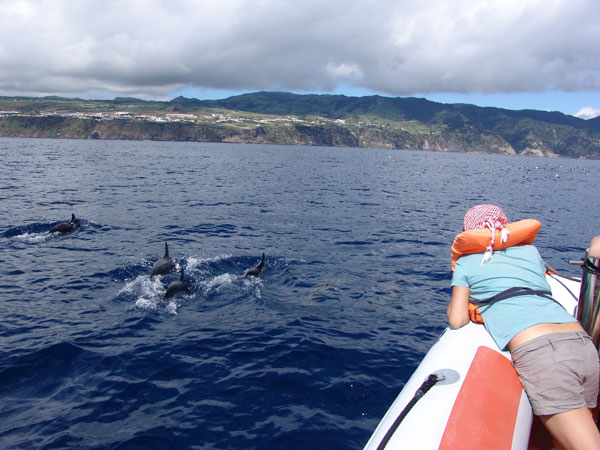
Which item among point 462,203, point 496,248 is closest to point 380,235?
point 496,248

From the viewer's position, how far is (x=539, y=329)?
425cm

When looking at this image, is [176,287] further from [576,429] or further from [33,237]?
[33,237]

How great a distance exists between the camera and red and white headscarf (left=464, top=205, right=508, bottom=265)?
16.5 feet

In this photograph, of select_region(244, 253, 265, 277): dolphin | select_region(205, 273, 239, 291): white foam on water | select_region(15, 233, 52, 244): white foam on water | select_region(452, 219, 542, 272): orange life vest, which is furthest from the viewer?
select_region(15, 233, 52, 244): white foam on water

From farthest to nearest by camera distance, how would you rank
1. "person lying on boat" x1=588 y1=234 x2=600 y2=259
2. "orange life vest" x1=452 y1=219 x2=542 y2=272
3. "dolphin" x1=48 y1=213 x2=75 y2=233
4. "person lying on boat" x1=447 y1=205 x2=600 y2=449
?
Result: "dolphin" x1=48 y1=213 x2=75 y2=233 < "orange life vest" x1=452 y1=219 x2=542 y2=272 < "person lying on boat" x1=588 y1=234 x2=600 y2=259 < "person lying on boat" x1=447 y1=205 x2=600 y2=449

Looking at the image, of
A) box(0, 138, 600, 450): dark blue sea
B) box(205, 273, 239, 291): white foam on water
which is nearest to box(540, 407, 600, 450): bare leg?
box(0, 138, 600, 450): dark blue sea

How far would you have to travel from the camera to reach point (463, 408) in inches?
158

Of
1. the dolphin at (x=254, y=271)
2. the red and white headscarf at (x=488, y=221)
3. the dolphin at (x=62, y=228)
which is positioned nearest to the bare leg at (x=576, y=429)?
the red and white headscarf at (x=488, y=221)

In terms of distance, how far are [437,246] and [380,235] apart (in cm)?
322

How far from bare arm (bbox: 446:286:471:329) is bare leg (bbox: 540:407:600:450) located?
144cm

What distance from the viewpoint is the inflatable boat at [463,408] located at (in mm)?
3703

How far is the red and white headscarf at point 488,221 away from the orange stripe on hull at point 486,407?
4.61ft

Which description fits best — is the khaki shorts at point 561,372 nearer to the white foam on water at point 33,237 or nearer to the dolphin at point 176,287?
the dolphin at point 176,287

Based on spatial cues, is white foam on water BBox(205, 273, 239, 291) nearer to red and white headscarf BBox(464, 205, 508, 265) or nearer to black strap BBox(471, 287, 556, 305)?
red and white headscarf BBox(464, 205, 508, 265)
